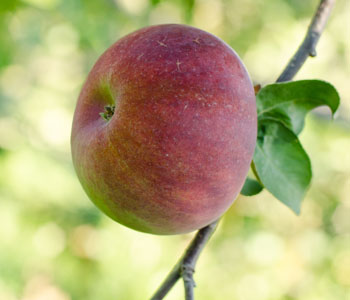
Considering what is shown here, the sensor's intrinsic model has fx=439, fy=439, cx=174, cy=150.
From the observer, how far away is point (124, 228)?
76.6 inches

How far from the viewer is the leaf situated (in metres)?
0.79

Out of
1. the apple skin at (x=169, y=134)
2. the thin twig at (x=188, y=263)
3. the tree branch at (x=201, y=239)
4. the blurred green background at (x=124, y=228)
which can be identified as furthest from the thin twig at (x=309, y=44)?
the blurred green background at (x=124, y=228)

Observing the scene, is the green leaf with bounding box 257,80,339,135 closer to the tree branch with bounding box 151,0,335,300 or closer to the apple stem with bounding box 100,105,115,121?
the tree branch with bounding box 151,0,335,300

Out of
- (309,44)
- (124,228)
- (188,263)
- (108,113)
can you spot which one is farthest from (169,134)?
(124,228)

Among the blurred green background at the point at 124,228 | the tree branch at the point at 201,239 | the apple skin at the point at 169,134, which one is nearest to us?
the apple skin at the point at 169,134

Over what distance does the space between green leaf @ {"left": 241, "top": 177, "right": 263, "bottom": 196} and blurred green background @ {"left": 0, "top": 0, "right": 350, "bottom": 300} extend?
0.91m

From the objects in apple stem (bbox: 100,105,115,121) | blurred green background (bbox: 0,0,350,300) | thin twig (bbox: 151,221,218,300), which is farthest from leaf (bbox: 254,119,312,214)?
blurred green background (bbox: 0,0,350,300)

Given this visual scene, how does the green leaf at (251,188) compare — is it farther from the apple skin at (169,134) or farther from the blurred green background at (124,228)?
the blurred green background at (124,228)

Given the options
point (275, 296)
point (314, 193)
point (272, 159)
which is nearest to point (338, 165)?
point (314, 193)

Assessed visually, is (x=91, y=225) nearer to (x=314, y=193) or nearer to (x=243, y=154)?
(x=314, y=193)

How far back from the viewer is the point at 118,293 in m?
1.88

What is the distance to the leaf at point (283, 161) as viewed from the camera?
0.79 m

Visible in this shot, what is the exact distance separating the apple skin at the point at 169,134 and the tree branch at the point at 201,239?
0.27 feet

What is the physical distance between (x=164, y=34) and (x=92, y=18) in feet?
4.69
